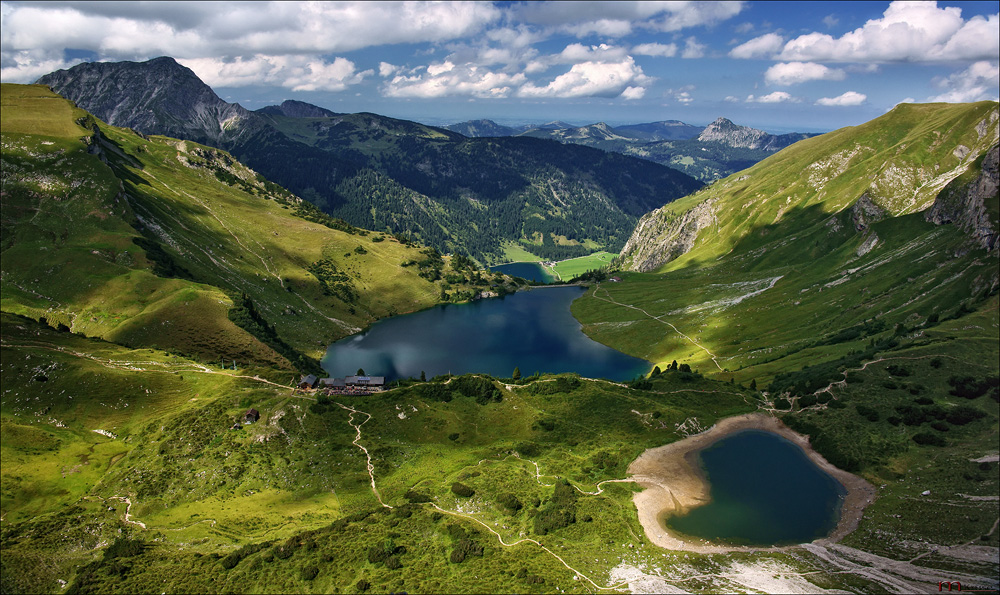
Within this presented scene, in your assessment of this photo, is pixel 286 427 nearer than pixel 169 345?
Yes

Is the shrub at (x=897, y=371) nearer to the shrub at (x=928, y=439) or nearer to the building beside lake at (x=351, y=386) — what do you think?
the shrub at (x=928, y=439)

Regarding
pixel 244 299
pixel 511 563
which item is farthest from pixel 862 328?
pixel 244 299

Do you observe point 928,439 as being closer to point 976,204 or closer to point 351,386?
point 351,386

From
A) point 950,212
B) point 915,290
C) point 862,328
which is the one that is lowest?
point 862,328

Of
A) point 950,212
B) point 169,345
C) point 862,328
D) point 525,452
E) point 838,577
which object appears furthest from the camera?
point 950,212

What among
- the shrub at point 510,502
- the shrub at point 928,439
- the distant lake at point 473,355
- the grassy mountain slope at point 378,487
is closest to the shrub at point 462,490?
the grassy mountain slope at point 378,487

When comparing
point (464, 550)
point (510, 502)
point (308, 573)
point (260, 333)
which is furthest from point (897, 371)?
point (260, 333)

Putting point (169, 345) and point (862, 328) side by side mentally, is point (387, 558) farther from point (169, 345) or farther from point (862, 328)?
point (862, 328)
